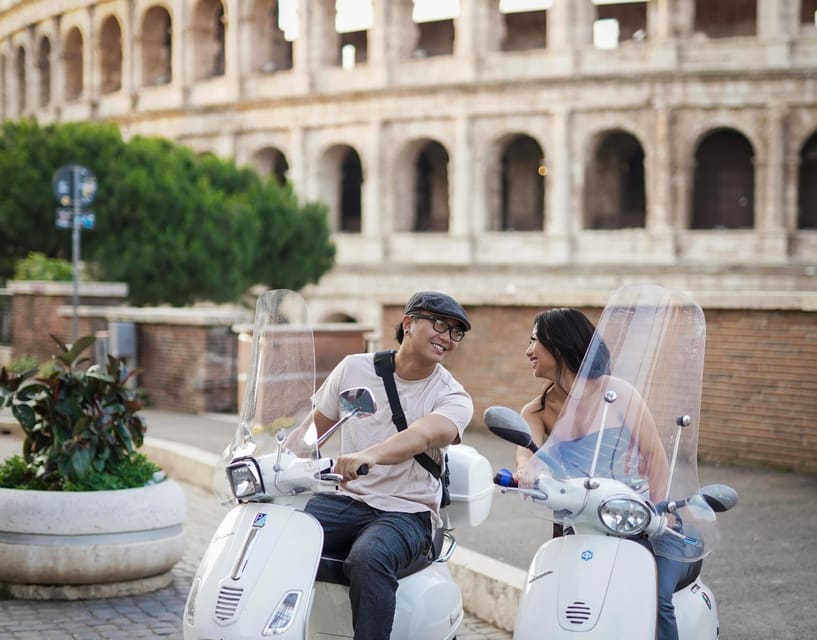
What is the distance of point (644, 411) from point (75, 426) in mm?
3382

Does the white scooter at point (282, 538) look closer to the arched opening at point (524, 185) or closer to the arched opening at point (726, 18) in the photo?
the arched opening at point (524, 185)

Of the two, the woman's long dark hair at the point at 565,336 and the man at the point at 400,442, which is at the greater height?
the woman's long dark hair at the point at 565,336

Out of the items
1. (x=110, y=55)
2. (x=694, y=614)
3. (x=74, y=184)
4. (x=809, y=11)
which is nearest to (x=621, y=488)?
(x=694, y=614)

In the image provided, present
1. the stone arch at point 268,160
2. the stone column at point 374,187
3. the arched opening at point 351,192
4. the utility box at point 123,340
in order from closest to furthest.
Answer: the utility box at point 123,340, the stone column at point 374,187, the stone arch at point 268,160, the arched opening at point 351,192

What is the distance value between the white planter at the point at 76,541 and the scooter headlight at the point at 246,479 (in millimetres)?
2390

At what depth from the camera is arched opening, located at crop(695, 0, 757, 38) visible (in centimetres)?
3206

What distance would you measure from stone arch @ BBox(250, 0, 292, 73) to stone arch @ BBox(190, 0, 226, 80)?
1159 millimetres

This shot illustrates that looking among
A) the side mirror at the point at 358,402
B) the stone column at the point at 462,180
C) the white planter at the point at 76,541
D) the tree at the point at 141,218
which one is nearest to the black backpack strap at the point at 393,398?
the side mirror at the point at 358,402

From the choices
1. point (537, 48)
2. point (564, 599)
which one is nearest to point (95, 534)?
point (564, 599)

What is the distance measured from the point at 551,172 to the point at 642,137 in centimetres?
234

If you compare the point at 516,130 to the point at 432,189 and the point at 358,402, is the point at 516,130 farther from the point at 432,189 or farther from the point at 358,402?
the point at 358,402

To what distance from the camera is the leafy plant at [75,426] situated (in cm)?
642

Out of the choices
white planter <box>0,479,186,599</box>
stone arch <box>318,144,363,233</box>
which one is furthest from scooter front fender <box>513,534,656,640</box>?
stone arch <box>318,144,363,233</box>

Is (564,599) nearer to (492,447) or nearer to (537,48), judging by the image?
(492,447)
